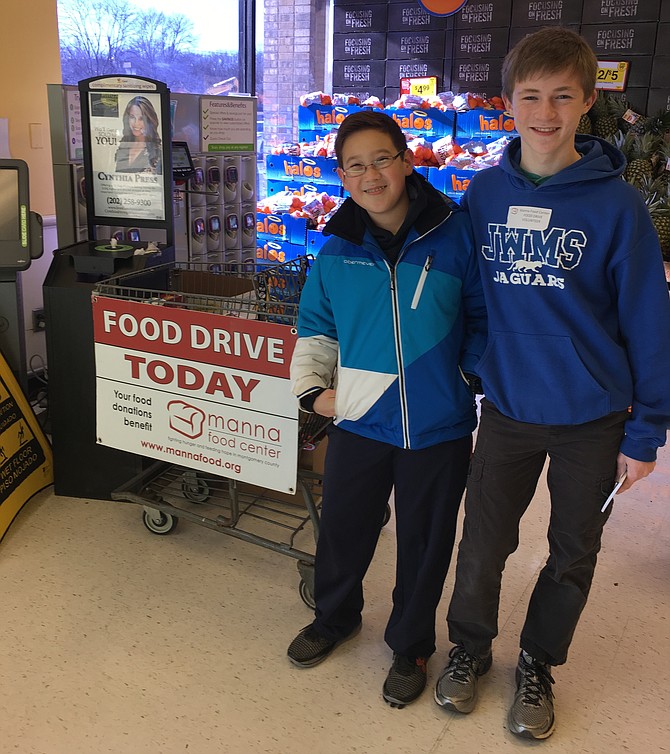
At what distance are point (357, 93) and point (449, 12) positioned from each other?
4.29ft

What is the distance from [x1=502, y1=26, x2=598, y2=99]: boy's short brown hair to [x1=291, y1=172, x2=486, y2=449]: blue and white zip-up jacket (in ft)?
1.13

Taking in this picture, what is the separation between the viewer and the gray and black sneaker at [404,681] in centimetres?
209

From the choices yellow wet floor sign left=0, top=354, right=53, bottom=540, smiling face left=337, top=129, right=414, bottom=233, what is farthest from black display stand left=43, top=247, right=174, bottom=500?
smiling face left=337, top=129, right=414, bottom=233

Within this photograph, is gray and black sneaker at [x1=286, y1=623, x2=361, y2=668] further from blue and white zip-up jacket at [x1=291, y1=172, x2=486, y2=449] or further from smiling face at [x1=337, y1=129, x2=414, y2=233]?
smiling face at [x1=337, y1=129, x2=414, y2=233]

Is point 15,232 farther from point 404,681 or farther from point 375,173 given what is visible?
point 404,681

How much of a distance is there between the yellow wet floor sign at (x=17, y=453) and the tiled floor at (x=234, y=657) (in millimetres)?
103

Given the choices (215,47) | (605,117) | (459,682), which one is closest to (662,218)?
(605,117)

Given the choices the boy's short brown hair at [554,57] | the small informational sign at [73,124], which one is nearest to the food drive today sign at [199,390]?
the boy's short brown hair at [554,57]

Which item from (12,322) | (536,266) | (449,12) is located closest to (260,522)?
(12,322)

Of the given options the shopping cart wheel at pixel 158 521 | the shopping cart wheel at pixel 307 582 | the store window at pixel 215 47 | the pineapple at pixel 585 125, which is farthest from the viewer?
the pineapple at pixel 585 125

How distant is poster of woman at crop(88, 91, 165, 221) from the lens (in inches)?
128

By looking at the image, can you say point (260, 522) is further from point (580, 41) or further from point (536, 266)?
point (580, 41)

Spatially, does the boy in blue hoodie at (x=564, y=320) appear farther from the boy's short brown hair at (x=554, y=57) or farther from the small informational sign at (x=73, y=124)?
the small informational sign at (x=73, y=124)

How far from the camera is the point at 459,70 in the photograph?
271 inches
